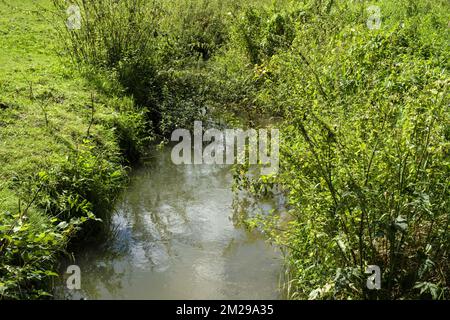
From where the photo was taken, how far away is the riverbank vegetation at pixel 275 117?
140 inches

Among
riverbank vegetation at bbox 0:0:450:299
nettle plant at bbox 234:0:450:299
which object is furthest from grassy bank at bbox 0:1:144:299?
nettle plant at bbox 234:0:450:299

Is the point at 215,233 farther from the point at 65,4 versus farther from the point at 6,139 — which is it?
the point at 65,4

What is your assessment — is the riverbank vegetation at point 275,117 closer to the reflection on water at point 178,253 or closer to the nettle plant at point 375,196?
the nettle plant at point 375,196

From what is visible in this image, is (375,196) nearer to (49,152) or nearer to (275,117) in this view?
(275,117)

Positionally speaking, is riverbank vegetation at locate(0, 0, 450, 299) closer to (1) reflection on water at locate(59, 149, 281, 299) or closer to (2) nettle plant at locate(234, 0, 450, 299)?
(2) nettle plant at locate(234, 0, 450, 299)

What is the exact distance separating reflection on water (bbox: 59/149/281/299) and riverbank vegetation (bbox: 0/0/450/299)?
0.87 ft

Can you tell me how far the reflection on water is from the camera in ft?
15.5

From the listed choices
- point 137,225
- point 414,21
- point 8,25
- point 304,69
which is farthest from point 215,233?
point 8,25

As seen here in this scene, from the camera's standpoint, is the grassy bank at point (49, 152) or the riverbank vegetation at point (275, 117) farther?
the grassy bank at point (49, 152)

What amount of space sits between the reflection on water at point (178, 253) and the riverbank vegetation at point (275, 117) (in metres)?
0.26

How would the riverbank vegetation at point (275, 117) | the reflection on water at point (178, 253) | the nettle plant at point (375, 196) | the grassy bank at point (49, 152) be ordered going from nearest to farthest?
1. the nettle plant at point (375, 196)
2. the riverbank vegetation at point (275, 117)
3. the grassy bank at point (49, 152)
4. the reflection on water at point (178, 253)

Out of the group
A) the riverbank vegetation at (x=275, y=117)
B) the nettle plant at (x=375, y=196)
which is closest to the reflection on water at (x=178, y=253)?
the riverbank vegetation at (x=275, y=117)

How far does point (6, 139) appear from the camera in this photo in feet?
19.0

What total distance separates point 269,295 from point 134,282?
48.4 inches
